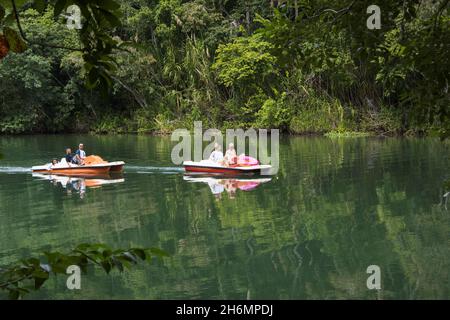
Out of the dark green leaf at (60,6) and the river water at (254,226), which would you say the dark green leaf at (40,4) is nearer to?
the dark green leaf at (60,6)

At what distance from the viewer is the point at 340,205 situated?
14.0 m

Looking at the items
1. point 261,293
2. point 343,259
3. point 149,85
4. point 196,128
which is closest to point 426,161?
point 343,259

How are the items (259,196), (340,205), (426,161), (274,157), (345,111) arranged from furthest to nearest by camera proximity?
(345,111) < (274,157) < (426,161) < (259,196) < (340,205)

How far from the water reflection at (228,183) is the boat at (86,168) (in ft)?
7.44

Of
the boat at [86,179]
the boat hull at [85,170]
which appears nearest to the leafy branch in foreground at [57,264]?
the boat at [86,179]

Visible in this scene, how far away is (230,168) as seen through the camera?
1928 cm

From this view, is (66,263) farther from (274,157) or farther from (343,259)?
(274,157)

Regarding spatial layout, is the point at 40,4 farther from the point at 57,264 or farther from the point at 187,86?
the point at 187,86

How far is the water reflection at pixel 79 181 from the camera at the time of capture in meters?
17.5

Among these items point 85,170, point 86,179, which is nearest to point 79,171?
point 85,170

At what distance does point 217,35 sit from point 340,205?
77.0 feet

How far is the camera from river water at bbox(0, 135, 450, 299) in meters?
8.11

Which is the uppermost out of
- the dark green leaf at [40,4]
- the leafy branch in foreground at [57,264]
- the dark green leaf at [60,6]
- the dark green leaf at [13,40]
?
the dark green leaf at [40,4]

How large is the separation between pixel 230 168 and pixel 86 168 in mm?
4294
